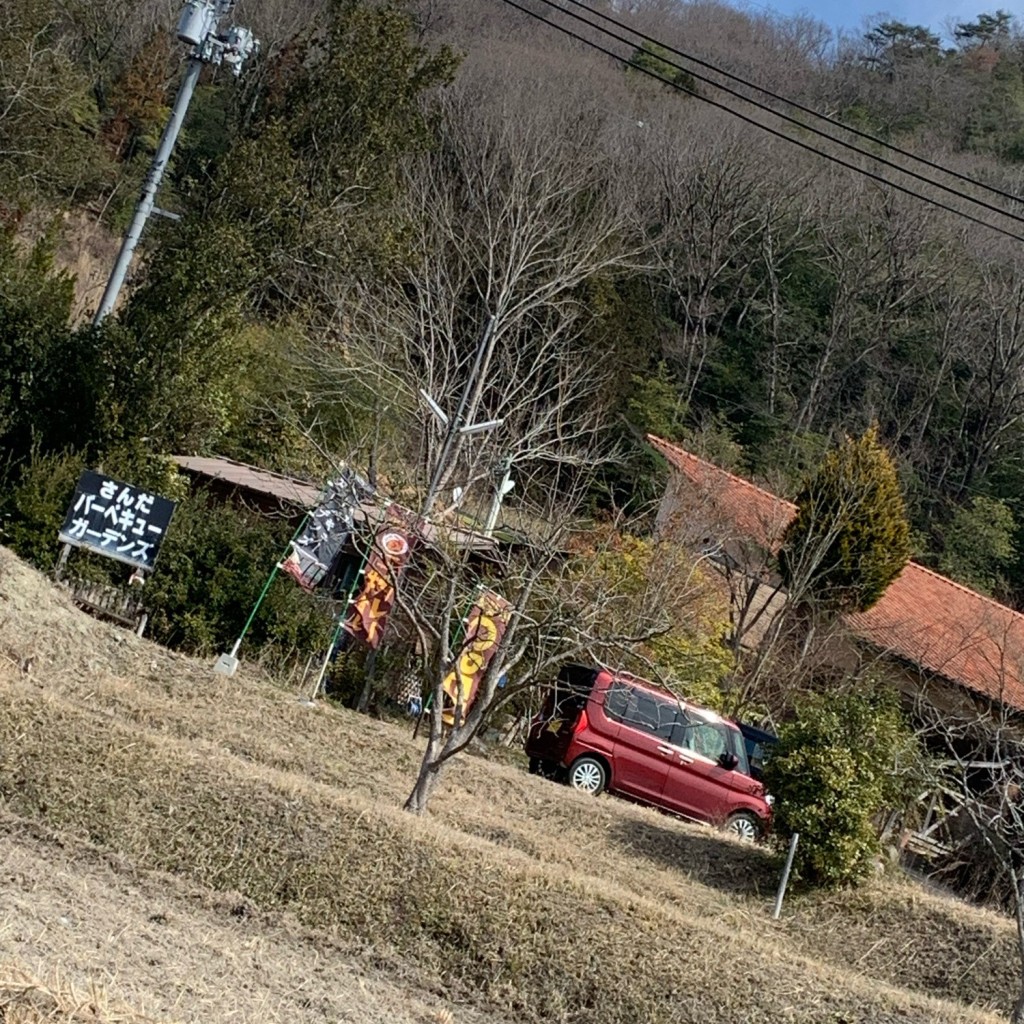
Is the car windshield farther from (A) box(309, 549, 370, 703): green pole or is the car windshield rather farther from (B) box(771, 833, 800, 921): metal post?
(A) box(309, 549, 370, 703): green pole

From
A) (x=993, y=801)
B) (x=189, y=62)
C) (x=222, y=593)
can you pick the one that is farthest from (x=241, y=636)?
(x=993, y=801)

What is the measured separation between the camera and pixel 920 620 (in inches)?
1001

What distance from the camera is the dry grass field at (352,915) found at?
18.8ft

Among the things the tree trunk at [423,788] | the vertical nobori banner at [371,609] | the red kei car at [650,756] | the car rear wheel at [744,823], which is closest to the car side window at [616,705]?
the red kei car at [650,756]

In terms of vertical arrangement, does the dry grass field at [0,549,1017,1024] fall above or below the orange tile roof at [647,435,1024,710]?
below

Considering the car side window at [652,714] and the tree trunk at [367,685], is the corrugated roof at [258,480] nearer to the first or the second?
the tree trunk at [367,685]

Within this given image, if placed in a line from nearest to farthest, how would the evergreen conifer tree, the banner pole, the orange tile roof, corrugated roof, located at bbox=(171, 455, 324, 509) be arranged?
the banner pole, corrugated roof, located at bbox=(171, 455, 324, 509), the evergreen conifer tree, the orange tile roof

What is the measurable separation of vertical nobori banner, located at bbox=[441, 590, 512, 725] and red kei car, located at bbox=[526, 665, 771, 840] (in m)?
1.13

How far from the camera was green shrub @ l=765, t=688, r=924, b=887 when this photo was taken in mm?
10805

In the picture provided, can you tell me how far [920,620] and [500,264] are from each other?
35.5ft

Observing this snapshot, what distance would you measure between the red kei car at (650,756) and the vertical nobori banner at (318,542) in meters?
3.17

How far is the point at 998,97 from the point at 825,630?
3514cm

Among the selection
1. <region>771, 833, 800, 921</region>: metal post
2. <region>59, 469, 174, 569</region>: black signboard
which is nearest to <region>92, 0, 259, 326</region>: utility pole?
<region>59, 469, 174, 569</region>: black signboard

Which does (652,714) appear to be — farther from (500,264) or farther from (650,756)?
(500,264)
